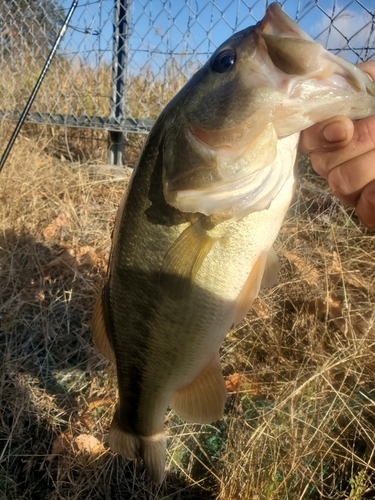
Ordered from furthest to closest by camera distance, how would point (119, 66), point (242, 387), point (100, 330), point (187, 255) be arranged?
point (119, 66), point (242, 387), point (100, 330), point (187, 255)

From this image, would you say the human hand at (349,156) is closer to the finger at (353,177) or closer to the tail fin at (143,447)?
the finger at (353,177)

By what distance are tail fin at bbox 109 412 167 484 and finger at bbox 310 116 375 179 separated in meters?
1.19

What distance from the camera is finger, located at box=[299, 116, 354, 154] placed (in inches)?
41.6

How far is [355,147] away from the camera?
3.90ft

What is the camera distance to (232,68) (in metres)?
1.05

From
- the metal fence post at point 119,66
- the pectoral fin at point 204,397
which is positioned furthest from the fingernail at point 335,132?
the metal fence post at point 119,66

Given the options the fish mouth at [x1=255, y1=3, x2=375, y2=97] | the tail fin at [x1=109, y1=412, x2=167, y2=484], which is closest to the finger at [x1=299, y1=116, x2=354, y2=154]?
the fish mouth at [x1=255, y1=3, x2=375, y2=97]

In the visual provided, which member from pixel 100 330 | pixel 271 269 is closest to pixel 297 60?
pixel 271 269

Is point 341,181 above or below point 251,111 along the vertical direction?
below

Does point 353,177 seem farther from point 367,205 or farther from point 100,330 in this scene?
point 100,330

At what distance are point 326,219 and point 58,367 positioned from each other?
212 cm

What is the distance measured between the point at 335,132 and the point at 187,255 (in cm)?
51

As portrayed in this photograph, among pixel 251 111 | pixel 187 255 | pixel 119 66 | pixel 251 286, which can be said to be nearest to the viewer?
pixel 251 111

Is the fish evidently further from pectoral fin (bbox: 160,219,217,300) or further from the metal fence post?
the metal fence post
